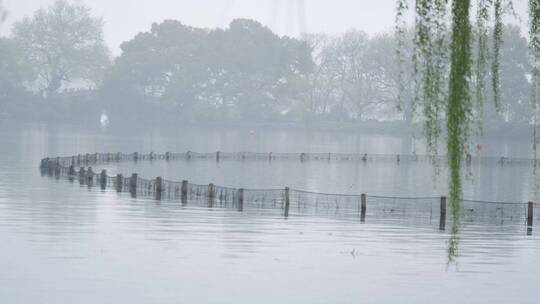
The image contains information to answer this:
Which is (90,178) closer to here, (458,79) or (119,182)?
(119,182)

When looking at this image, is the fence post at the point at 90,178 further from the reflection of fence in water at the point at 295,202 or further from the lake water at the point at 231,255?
the lake water at the point at 231,255

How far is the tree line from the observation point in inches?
6260

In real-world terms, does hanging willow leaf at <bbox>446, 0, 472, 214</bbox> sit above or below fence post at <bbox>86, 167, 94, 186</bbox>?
above

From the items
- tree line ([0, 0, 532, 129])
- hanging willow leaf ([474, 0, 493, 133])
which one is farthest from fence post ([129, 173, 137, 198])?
tree line ([0, 0, 532, 129])

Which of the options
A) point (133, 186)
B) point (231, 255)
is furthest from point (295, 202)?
point (231, 255)

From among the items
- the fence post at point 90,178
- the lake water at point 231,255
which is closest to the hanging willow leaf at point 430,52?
the lake water at point 231,255

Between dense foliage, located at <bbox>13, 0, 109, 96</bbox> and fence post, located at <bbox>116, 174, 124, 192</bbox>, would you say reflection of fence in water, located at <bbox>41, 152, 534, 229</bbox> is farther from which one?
dense foliage, located at <bbox>13, 0, 109, 96</bbox>

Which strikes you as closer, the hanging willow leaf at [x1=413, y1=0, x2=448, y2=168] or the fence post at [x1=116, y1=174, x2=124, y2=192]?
the hanging willow leaf at [x1=413, y1=0, x2=448, y2=168]

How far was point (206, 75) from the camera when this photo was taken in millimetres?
160375

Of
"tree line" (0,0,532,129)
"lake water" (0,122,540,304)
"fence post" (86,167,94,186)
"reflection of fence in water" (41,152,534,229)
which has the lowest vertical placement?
"lake water" (0,122,540,304)

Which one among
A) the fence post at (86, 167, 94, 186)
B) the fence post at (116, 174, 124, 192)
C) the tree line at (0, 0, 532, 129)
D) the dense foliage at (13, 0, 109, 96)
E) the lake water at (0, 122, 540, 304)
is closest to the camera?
the lake water at (0, 122, 540, 304)

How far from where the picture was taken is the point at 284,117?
16900 centimetres

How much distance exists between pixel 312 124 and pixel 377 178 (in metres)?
87.2

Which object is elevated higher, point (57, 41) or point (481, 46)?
point (57, 41)
